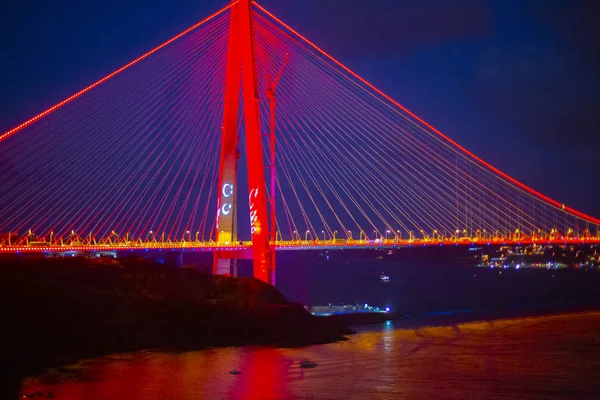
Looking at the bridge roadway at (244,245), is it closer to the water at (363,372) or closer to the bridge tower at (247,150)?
the bridge tower at (247,150)

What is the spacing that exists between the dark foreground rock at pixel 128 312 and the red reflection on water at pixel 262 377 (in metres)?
2.34

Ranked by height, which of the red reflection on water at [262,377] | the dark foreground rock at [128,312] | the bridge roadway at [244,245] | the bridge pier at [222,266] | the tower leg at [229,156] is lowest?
the red reflection on water at [262,377]

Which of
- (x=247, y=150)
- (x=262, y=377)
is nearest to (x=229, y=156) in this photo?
(x=247, y=150)

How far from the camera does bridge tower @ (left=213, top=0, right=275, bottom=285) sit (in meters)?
28.4

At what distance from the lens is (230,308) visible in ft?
80.6

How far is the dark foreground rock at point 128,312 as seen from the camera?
63.9 ft

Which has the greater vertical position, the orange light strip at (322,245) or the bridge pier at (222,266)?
the orange light strip at (322,245)

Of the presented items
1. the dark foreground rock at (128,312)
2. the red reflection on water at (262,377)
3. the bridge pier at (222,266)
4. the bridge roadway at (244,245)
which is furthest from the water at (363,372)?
the bridge pier at (222,266)

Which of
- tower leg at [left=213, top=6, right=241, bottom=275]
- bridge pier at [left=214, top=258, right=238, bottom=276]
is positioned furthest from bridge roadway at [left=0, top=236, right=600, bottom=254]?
bridge pier at [left=214, top=258, right=238, bottom=276]

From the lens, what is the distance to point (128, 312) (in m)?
22.4

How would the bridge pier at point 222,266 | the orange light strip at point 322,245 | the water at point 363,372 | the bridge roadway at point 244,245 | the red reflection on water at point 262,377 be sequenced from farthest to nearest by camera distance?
1. the bridge pier at point 222,266
2. the bridge roadway at point 244,245
3. the orange light strip at point 322,245
4. the water at point 363,372
5. the red reflection on water at point 262,377

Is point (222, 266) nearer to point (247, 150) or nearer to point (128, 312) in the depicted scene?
point (247, 150)

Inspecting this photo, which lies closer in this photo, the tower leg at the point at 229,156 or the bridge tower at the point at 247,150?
the bridge tower at the point at 247,150

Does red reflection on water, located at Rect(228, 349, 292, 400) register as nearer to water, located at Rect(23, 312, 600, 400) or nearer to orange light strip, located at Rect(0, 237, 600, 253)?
water, located at Rect(23, 312, 600, 400)
